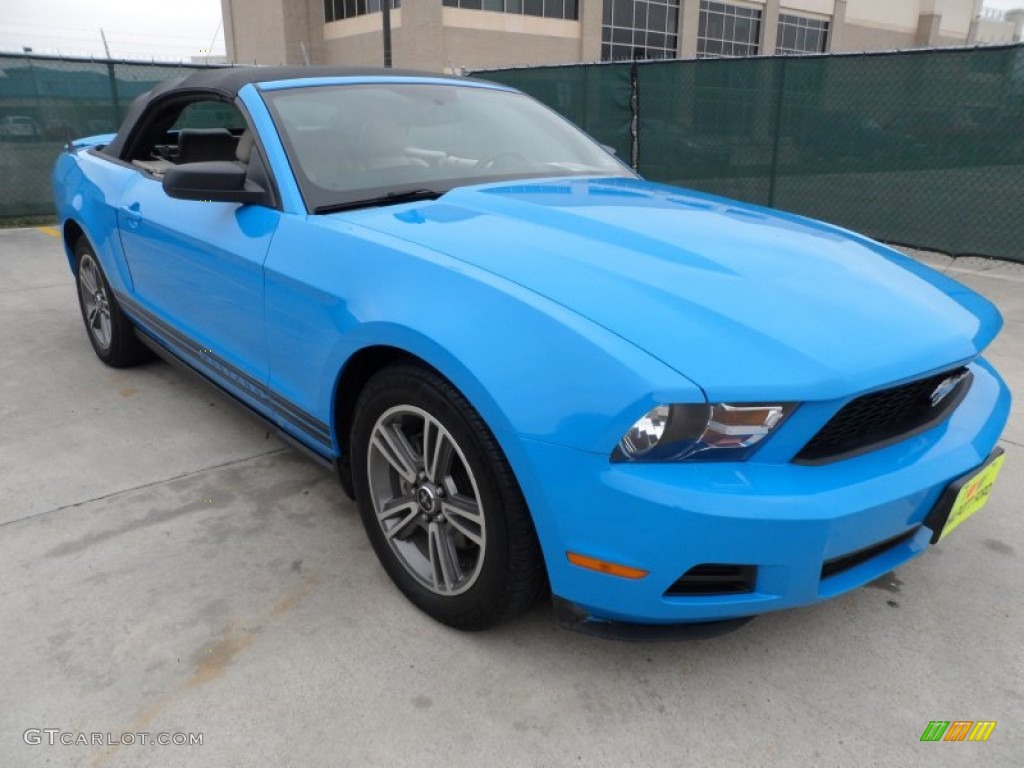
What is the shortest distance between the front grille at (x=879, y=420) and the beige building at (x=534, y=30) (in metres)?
24.1

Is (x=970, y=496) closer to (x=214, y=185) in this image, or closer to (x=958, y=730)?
(x=958, y=730)

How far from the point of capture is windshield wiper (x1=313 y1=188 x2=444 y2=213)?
8.34 ft

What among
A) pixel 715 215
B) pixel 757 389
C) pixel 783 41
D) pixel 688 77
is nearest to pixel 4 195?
pixel 688 77

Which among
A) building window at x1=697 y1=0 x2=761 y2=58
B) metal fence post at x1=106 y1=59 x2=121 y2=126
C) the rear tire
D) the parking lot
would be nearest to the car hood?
the parking lot

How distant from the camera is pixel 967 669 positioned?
211 centimetres

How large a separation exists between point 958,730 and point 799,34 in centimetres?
4708

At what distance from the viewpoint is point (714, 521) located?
1.64 metres

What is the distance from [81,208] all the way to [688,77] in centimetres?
695

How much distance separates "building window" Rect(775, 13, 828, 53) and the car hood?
4397 centimetres

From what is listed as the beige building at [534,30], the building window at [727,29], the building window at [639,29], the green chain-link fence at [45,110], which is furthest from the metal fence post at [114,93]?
the building window at [727,29]

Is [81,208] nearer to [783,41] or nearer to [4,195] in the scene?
[4,195]

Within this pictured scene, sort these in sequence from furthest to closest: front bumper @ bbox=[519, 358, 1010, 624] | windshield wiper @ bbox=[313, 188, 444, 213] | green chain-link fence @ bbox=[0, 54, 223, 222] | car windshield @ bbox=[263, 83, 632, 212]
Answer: green chain-link fence @ bbox=[0, 54, 223, 222], car windshield @ bbox=[263, 83, 632, 212], windshield wiper @ bbox=[313, 188, 444, 213], front bumper @ bbox=[519, 358, 1010, 624]

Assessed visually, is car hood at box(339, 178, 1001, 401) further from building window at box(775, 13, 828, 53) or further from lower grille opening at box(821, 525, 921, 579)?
building window at box(775, 13, 828, 53)

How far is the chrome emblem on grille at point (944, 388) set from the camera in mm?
2055
